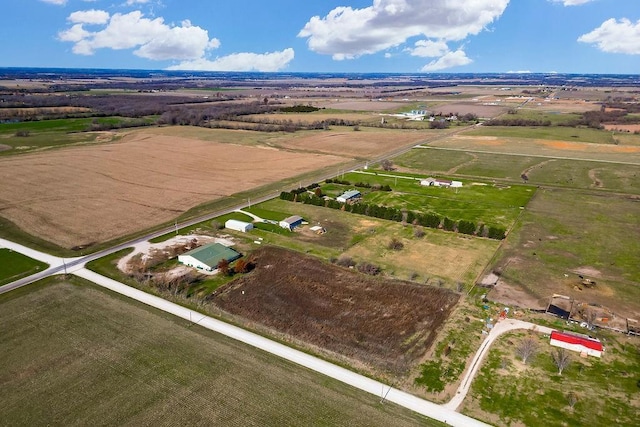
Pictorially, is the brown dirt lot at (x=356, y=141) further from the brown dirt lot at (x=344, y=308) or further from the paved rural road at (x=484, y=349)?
the paved rural road at (x=484, y=349)

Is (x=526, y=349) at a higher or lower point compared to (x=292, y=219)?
lower

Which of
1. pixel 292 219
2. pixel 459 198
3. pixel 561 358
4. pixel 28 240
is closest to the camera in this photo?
pixel 561 358

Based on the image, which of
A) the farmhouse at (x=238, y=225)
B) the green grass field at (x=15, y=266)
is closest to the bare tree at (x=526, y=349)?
the farmhouse at (x=238, y=225)

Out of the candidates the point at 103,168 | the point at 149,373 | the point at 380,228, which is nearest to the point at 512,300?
the point at 380,228

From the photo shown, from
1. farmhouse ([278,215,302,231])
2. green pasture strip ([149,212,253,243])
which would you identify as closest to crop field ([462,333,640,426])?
farmhouse ([278,215,302,231])

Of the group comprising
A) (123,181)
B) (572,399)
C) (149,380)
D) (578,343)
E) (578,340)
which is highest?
(123,181)

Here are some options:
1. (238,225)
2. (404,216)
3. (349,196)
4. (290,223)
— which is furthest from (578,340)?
(349,196)

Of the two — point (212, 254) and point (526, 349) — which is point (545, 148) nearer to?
point (526, 349)
